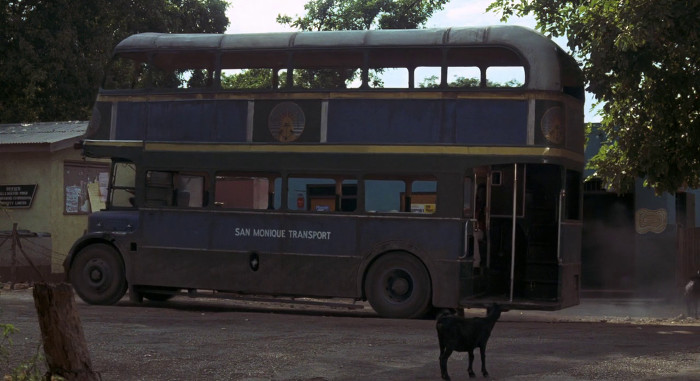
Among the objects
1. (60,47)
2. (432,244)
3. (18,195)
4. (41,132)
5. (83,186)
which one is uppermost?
(60,47)

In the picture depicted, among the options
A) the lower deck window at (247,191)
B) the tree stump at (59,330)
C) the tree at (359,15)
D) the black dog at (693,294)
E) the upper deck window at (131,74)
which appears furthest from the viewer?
the tree at (359,15)

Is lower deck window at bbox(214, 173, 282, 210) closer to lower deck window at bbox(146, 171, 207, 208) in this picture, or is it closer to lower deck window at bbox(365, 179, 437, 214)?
lower deck window at bbox(146, 171, 207, 208)

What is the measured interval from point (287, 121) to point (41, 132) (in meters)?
10.5

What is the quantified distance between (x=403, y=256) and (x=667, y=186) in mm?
5293

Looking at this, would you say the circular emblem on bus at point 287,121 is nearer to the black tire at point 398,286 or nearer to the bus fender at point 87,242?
the black tire at point 398,286

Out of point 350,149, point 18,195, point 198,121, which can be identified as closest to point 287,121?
point 350,149

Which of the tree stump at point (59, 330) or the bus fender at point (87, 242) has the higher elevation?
the bus fender at point (87, 242)

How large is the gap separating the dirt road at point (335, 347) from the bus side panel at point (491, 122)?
276 cm

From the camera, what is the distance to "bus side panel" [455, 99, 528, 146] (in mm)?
15336

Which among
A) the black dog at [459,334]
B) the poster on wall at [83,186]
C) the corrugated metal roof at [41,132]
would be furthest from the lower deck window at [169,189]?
the black dog at [459,334]

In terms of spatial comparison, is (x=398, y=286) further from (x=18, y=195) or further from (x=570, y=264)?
(x=18, y=195)

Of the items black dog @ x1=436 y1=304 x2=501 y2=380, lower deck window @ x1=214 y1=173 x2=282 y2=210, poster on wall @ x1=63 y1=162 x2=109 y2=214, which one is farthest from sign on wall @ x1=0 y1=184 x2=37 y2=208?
black dog @ x1=436 y1=304 x2=501 y2=380

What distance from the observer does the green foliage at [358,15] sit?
3731cm

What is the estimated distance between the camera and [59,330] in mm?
7664
